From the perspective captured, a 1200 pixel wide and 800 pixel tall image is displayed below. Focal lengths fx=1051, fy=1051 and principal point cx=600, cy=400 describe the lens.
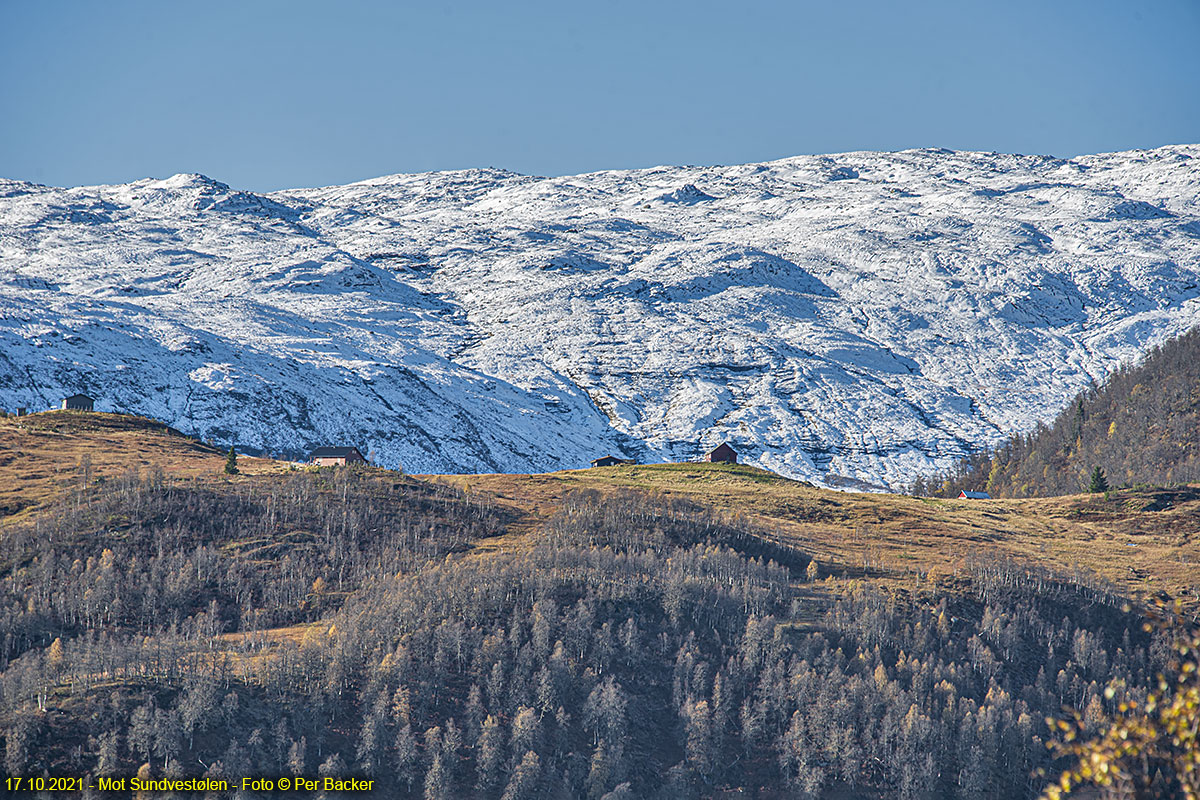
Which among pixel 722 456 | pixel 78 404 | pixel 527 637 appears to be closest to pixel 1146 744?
pixel 527 637

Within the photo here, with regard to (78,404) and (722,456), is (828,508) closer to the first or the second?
(722,456)

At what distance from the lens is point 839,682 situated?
3383 inches

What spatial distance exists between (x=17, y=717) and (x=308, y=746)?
1812 cm

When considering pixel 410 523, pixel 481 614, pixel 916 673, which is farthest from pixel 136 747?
pixel 916 673

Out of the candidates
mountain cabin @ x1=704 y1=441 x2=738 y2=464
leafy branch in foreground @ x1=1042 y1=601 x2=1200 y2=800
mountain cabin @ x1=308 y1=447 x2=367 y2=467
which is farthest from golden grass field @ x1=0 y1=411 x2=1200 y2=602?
leafy branch in foreground @ x1=1042 y1=601 x2=1200 y2=800

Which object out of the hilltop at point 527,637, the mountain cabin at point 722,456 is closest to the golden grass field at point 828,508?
the hilltop at point 527,637

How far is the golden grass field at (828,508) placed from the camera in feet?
381

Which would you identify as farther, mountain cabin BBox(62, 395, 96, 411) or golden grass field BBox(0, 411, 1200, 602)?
mountain cabin BBox(62, 395, 96, 411)

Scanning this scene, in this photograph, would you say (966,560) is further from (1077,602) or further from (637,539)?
(637,539)

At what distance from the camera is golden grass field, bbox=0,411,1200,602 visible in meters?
116

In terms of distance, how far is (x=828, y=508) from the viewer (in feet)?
457

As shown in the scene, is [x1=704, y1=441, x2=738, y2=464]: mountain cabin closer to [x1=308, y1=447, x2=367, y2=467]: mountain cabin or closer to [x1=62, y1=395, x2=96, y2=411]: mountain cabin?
[x1=308, y1=447, x2=367, y2=467]: mountain cabin

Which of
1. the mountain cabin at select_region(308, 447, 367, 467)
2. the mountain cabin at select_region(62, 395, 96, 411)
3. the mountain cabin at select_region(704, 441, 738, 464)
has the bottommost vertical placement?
the mountain cabin at select_region(308, 447, 367, 467)

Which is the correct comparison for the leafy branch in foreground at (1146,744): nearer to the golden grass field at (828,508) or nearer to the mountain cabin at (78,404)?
the golden grass field at (828,508)
